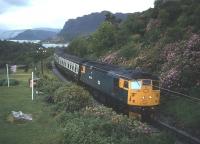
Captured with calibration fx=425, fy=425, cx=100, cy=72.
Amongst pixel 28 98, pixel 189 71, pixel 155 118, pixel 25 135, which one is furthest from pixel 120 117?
pixel 28 98

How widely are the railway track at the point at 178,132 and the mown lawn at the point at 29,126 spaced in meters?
5.79

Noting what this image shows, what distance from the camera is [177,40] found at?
112 feet

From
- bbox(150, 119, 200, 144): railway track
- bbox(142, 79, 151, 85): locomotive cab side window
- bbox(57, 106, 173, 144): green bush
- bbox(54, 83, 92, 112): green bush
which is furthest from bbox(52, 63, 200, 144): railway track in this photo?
bbox(54, 83, 92, 112): green bush

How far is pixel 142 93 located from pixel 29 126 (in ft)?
21.1

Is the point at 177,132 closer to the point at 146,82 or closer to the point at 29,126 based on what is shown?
the point at 146,82

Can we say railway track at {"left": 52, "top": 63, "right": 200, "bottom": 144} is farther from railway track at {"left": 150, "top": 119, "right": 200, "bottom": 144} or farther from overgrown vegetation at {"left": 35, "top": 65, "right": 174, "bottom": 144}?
overgrown vegetation at {"left": 35, "top": 65, "right": 174, "bottom": 144}

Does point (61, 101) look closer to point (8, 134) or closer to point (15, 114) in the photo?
point (15, 114)

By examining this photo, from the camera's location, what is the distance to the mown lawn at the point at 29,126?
61.2 feet

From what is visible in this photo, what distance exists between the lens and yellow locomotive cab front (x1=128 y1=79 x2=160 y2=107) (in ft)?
76.8

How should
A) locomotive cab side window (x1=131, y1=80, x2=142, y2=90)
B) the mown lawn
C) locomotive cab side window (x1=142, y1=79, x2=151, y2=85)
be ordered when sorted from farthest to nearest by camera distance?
1. locomotive cab side window (x1=142, y1=79, x2=151, y2=85)
2. locomotive cab side window (x1=131, y1=80, x2=142, y2=90)
3. the mown lawn

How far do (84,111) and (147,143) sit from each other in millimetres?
6606

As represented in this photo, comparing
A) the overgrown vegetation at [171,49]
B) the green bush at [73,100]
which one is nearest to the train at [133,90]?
the overgrown vegetation at [171,49]

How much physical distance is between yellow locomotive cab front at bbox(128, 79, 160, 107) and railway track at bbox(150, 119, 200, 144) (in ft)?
3.70

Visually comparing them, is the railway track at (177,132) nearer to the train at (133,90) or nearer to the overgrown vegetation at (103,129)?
the train at (133,90)
